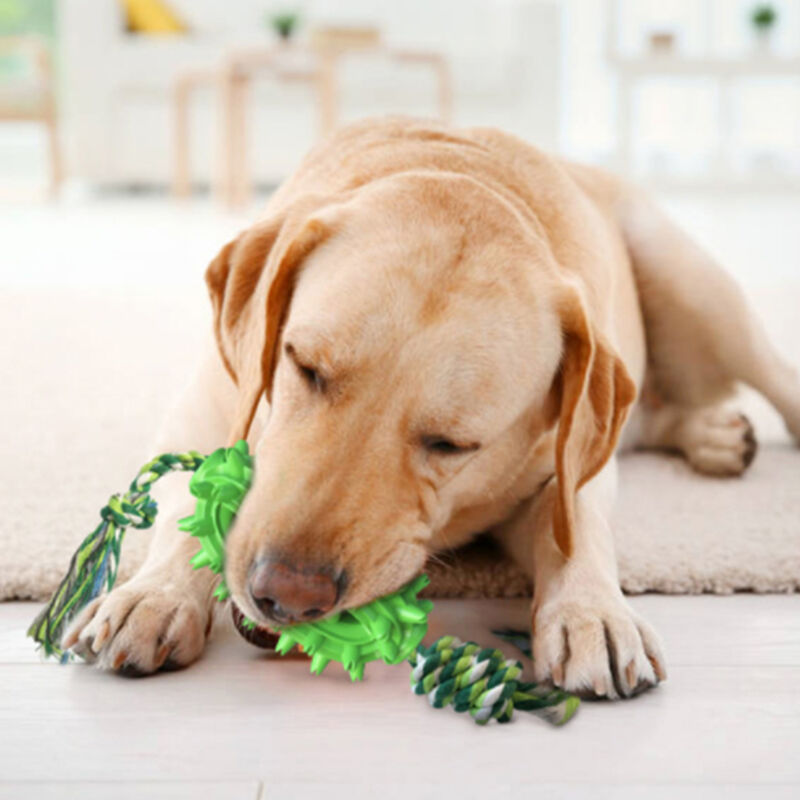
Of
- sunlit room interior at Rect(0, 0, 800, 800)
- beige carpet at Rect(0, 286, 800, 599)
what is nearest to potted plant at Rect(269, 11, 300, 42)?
sunlit room interior at Rect(0, 0, 800, 800)

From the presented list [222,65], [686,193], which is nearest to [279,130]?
[222,65]

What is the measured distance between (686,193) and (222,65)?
4941 millimetres

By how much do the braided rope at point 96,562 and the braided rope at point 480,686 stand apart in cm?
43

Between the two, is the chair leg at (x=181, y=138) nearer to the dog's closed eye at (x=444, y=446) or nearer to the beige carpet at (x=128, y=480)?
the beige carpet at (x=128, y=480)

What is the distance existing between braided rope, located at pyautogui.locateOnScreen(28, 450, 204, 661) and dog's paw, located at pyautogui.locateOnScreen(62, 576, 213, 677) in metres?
0.02

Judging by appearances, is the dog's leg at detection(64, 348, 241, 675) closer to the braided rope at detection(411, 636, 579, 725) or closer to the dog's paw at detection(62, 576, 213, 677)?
the dog's paw at detection(62, 576, 213, 677)

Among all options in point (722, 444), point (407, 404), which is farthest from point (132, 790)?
point (722, 444)

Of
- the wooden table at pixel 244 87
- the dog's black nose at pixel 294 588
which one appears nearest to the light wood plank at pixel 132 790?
the dog's black nose at pixel 294 588

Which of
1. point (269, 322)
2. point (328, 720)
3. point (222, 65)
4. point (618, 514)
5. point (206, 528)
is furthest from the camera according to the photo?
point (222, 65)

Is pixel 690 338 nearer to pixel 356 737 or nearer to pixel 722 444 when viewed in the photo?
pixel 722 444

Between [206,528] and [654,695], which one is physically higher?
[206,528]

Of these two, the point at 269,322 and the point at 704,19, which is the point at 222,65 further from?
the point at 269,322

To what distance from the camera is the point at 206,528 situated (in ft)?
4.82

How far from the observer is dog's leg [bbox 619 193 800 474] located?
2.63 m
